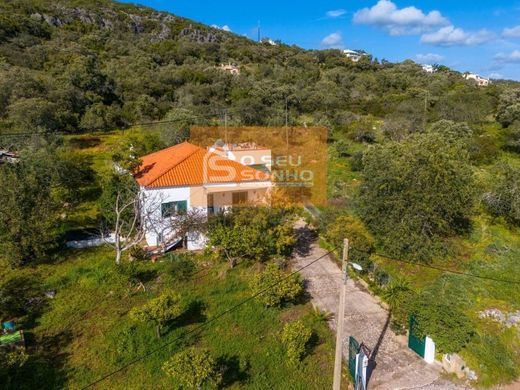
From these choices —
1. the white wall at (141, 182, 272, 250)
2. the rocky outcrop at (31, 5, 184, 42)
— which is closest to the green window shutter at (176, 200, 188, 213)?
the white wall at (141, 182, 272, 250)

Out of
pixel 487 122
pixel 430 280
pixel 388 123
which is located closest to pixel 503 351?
pixel 430 280

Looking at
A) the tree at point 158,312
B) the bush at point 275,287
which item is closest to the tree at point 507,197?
the bush at point 275,287

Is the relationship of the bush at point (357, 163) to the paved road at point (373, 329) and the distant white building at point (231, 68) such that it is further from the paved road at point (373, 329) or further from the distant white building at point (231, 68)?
the distant white building at point (231, 68)

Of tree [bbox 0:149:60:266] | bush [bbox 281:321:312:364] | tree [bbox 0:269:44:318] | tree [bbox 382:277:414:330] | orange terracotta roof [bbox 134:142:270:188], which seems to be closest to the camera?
bush [bbox 281:321:312:364]

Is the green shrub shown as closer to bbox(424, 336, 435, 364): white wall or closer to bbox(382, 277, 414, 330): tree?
bbox(424, 336, 435, 364): white wall

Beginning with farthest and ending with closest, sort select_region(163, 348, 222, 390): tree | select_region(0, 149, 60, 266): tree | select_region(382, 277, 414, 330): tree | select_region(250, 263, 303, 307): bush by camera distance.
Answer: select_region(0, 149, 60, 266): tree
select_region(250, 263, 303, 307): bush
select_region(382, 277, 414, 330): tree
select_region(163, 348, 222, 390): tree
